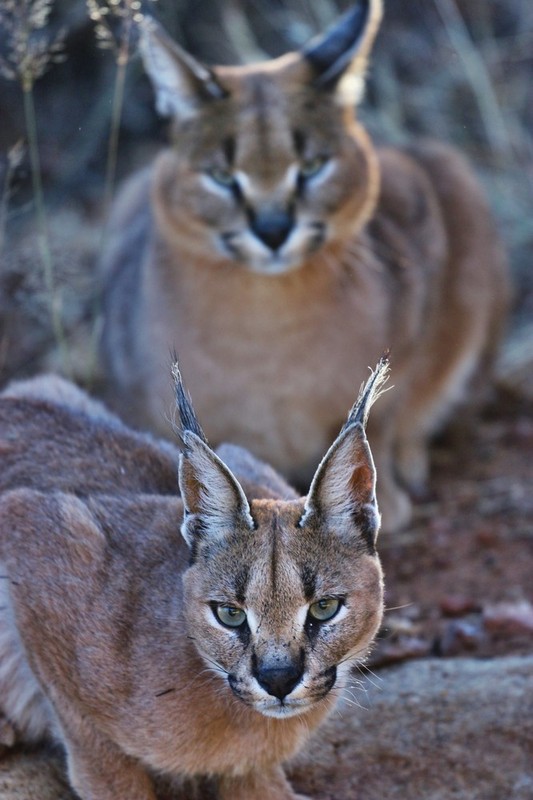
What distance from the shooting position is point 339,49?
229 inches

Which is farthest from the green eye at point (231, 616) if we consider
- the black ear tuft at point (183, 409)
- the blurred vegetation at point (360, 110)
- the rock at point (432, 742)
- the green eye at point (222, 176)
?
the blurred vegetation at point (360, 110)

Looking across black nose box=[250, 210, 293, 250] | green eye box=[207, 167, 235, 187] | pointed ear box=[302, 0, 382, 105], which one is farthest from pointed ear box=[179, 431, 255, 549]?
pointed ear box=[302, 0, 382, 105]

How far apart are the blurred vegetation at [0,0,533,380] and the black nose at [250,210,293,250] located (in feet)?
10.6

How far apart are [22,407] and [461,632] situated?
179 cm

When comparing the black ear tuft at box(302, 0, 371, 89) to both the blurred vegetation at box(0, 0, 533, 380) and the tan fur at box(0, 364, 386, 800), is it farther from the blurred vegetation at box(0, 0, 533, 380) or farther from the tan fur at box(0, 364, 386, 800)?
the blurred vegetation at box(0, 0, 533, 380)

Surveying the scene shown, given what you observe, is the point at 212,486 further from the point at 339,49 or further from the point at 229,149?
the point at 339,49

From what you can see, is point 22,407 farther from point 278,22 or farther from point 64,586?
point 278,22

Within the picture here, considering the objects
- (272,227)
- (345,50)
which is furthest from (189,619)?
(345,50)

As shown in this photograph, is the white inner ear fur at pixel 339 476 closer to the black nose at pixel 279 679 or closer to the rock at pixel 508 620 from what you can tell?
the black nose at pixel 279 679

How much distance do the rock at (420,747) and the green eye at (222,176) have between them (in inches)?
91.2

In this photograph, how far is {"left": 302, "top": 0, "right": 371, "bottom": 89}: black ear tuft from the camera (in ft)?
19.0

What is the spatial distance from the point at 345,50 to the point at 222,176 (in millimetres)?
837

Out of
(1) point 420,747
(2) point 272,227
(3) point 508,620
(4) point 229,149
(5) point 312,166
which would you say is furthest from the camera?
(5) point 312,166

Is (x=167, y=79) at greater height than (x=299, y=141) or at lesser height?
greater
